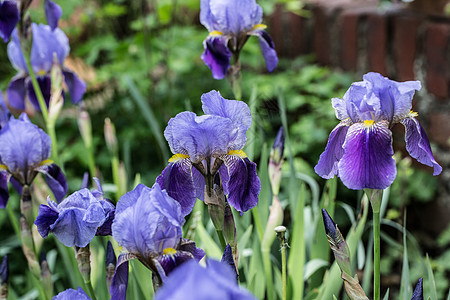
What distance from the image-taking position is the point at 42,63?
1.27 meters

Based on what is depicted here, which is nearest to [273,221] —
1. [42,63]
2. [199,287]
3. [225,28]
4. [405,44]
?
[225,28]

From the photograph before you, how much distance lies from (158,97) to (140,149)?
24cm

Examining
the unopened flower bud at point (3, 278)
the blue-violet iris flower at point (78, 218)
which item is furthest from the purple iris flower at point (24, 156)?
the blue-violet iris flower at point (78, 218)

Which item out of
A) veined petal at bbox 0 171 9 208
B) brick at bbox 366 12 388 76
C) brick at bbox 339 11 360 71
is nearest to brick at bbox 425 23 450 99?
brick at bbox 366 12 388 76

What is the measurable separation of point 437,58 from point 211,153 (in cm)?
130

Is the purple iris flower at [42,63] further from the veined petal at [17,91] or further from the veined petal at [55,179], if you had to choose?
the veined petal at [55,179]

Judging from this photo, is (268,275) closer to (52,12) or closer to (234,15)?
(234,15)

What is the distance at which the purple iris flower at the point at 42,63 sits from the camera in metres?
1.24

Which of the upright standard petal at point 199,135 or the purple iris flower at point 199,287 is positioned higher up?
the purple iris flower at point 199,287

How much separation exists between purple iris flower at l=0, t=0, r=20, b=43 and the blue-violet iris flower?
0.51 m

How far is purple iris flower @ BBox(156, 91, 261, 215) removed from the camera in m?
0.60

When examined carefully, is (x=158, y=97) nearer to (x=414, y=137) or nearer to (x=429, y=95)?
(x=429, y=95)

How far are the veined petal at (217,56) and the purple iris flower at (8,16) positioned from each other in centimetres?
38

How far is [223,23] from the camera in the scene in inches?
38.3
